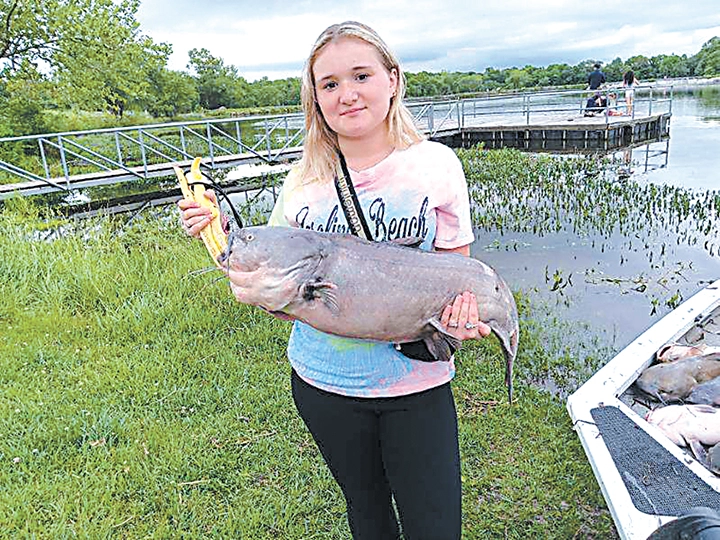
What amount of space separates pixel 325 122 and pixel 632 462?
245cm

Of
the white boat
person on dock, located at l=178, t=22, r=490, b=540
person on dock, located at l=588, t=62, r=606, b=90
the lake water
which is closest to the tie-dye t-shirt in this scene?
person on dock, located at l=178, t=22, r=490, b=540

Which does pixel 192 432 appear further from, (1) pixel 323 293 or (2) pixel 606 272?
(2) pixel 606 272

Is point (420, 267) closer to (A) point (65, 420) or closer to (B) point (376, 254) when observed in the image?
(B) point (376, 254)

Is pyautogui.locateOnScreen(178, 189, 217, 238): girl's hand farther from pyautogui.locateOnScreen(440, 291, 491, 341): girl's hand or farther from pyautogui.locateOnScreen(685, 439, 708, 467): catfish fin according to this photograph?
pyautogui.locateOnScreen(685, 439, 708, 467): catfish fin

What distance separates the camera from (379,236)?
1.97 metres

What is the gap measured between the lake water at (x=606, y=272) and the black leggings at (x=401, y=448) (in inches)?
187

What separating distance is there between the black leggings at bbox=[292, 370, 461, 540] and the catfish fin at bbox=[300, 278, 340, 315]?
40 centimetres

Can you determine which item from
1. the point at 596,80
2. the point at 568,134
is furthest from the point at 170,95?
the point at 568,134

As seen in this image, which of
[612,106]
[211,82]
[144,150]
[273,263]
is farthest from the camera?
[211,82]

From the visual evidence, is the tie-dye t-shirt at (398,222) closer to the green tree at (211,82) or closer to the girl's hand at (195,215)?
the girl's hand at (195,215)

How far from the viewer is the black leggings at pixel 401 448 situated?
6.46 ft

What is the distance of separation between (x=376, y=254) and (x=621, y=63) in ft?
294

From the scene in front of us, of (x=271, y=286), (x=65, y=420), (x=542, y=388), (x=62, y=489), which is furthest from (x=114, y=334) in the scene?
(x=271, y=286)

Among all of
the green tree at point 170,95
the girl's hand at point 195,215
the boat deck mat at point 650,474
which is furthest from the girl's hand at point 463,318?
the green tree at point 170,95
